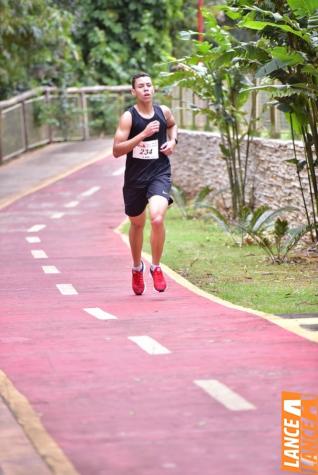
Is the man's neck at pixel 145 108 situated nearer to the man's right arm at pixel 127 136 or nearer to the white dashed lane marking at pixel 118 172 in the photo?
the man's right arm at pixel 127 136

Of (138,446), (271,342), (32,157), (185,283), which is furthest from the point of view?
(32,157)

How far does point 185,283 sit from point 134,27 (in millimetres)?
32746

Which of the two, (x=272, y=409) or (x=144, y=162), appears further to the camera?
(x=144, y=162)

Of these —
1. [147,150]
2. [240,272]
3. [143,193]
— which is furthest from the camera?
[240,272]

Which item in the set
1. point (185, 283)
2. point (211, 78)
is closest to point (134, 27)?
point (211, 78)

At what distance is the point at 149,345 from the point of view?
28.3 feet

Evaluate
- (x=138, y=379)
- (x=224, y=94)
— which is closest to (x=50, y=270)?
(x=224, y=94)

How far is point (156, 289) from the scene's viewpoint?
12.0 metres

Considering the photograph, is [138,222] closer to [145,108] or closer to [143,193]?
[143,193]

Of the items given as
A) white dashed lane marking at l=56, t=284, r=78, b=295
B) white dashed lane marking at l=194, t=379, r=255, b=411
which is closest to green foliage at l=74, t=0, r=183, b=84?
white dashed lane marking at l=56, t=284, r=78, b=295

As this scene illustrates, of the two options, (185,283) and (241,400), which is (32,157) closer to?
(185,283)

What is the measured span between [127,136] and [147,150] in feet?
0.75

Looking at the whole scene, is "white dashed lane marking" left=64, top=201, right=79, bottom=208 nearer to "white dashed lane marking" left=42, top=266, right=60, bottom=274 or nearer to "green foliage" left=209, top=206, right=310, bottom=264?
"green foliage" left=209, top=206, right=310, bottom=264

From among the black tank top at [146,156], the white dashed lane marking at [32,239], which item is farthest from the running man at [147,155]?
the white dashed lane marking at [32,239]
